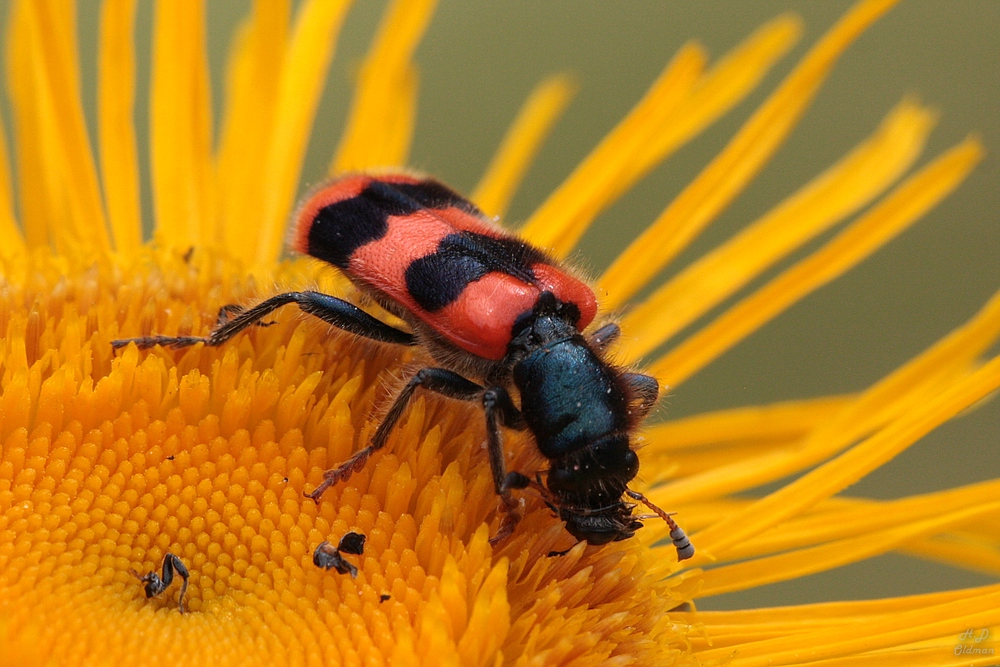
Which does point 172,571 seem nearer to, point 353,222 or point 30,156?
point 353,222

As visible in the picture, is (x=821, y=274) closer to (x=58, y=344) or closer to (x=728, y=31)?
(x=58, y=344)

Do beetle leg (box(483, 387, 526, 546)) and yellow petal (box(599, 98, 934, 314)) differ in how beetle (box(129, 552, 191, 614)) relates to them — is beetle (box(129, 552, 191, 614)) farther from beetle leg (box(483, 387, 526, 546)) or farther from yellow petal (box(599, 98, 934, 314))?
yellow petal (box(599, 98, 934, 314))

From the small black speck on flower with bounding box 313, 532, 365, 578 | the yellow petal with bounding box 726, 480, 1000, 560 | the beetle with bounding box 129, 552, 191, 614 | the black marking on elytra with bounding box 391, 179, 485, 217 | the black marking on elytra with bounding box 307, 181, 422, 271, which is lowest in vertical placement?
the beetle with bounding box 129, 552, 191, 614

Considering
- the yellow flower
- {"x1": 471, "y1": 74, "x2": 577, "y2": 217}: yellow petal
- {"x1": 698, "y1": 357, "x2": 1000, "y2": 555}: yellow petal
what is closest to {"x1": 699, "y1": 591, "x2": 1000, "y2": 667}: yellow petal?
the yellow flower

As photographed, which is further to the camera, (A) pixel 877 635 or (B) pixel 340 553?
(A) pixel 877 635

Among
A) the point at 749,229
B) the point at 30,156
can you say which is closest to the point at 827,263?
the point at 749,229

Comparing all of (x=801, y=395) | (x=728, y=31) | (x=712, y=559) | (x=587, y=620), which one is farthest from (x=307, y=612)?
(x=728, y=31)
